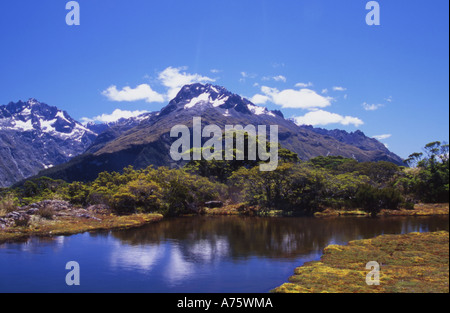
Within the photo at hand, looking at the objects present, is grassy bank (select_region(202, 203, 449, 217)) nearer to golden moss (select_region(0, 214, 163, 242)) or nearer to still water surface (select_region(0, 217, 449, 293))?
still water surface (select_region(0, 217, 449, 293))

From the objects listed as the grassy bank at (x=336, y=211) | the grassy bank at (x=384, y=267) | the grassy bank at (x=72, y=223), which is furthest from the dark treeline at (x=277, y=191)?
the grassy bank at (x=384, y=267)

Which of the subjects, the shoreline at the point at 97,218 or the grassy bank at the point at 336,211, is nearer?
the shoreline at the point at 97,218

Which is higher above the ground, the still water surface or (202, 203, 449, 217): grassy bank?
(202, 203, 449, 217): grassy bank

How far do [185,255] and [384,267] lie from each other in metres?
12.0

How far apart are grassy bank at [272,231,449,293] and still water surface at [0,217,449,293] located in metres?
1.40

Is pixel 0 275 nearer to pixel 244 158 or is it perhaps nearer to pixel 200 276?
pixel 200 276

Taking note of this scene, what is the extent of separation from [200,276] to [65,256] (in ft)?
32.2

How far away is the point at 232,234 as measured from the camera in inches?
1211

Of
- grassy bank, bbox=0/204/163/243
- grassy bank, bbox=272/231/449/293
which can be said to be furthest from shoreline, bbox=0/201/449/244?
grassy bank, bbox=272/231/449/293

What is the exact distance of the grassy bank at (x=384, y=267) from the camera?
15133 mm

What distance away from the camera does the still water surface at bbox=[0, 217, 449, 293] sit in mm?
17016

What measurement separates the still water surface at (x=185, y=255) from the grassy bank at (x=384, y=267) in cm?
140

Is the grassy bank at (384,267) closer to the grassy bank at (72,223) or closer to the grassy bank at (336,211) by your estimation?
the grassy bank at (336,211)
